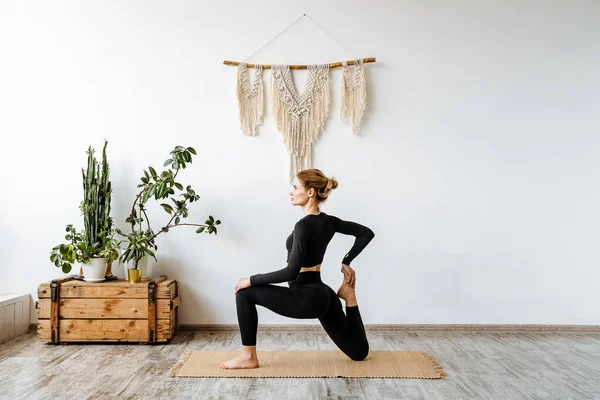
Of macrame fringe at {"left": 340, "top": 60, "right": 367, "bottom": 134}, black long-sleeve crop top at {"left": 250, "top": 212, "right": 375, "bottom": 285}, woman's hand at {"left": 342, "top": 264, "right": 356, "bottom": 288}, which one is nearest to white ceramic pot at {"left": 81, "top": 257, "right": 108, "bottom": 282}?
black long-sleeve crop top at {"left": 250, "top": 212, "right": 375, "bottom": 285}

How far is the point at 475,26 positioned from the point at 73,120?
3.02 metres

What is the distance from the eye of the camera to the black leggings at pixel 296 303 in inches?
118

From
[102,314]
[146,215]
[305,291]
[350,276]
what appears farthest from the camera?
[146,215]

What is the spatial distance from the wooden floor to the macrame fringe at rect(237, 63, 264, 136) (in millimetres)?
1490

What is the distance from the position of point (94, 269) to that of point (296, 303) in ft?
5.03

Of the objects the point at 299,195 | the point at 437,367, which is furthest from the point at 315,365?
the point at 299,195

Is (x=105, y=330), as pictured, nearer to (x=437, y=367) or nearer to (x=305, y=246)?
(x=305, y=246)

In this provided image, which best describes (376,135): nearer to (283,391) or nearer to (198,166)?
(198,166)

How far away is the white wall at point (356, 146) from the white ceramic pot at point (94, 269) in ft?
1.47

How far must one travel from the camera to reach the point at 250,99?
4.15 metres

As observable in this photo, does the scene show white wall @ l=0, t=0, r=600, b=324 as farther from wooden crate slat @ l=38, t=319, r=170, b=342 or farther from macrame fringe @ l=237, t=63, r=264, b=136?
wooden crate slat @ l=38, t=319, r=170, b=342

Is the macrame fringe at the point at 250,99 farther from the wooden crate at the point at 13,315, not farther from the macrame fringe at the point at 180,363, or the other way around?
the wooden crate at the point at 13,315

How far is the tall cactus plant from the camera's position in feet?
12.7

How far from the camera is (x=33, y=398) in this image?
2574mm
